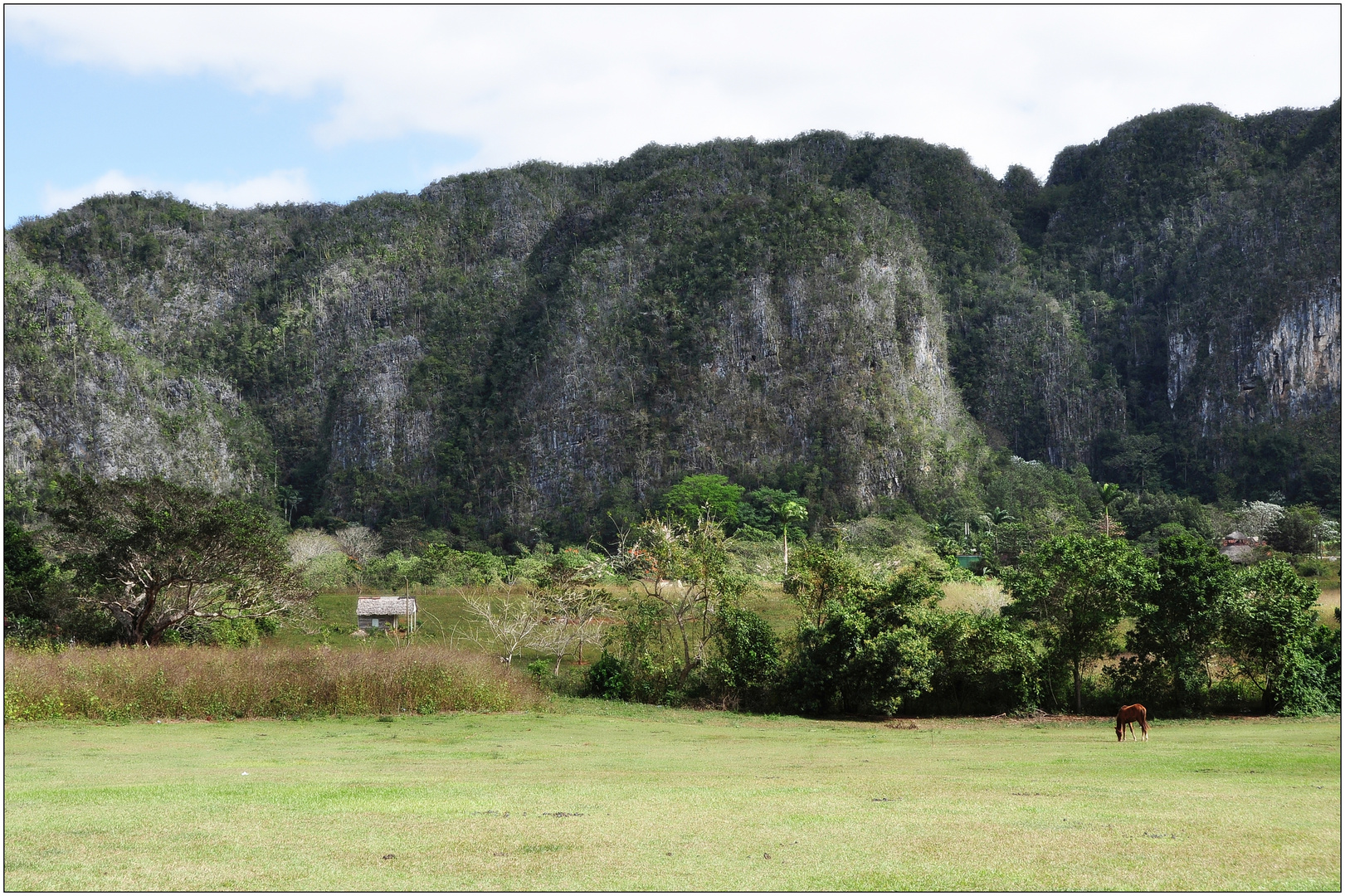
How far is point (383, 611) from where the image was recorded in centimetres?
4638

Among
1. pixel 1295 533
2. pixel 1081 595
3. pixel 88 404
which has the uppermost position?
pixel 88 404

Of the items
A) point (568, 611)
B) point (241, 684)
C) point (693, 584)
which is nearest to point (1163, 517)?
point (693, 584)

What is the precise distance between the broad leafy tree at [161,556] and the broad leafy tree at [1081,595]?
23.6m

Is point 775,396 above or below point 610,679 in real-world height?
above

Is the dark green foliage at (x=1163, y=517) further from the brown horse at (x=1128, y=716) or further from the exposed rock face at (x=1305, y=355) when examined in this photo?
the brown horse at (x=1128, y=716)

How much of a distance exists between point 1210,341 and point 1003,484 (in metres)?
34.0

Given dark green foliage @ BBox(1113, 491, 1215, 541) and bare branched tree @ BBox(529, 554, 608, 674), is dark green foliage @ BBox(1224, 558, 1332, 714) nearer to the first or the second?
bare branched tree @ BBox(529, 554, 608, 674)

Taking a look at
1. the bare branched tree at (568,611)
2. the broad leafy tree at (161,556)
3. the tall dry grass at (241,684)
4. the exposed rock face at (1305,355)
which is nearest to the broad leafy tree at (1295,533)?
the exposed rock face at (1305,355)

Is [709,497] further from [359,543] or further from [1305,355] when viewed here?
[1305,355]

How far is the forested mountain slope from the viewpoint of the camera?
9675cm

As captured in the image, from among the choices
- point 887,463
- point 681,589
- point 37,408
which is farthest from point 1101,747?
point 37,408

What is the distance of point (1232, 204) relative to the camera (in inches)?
4656

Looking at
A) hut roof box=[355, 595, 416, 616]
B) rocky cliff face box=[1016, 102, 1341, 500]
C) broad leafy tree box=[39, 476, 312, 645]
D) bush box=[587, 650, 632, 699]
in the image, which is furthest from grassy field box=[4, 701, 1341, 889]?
rocky cliff face box=[1016, 102, 1341, 500]

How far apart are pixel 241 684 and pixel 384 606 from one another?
22.3m
